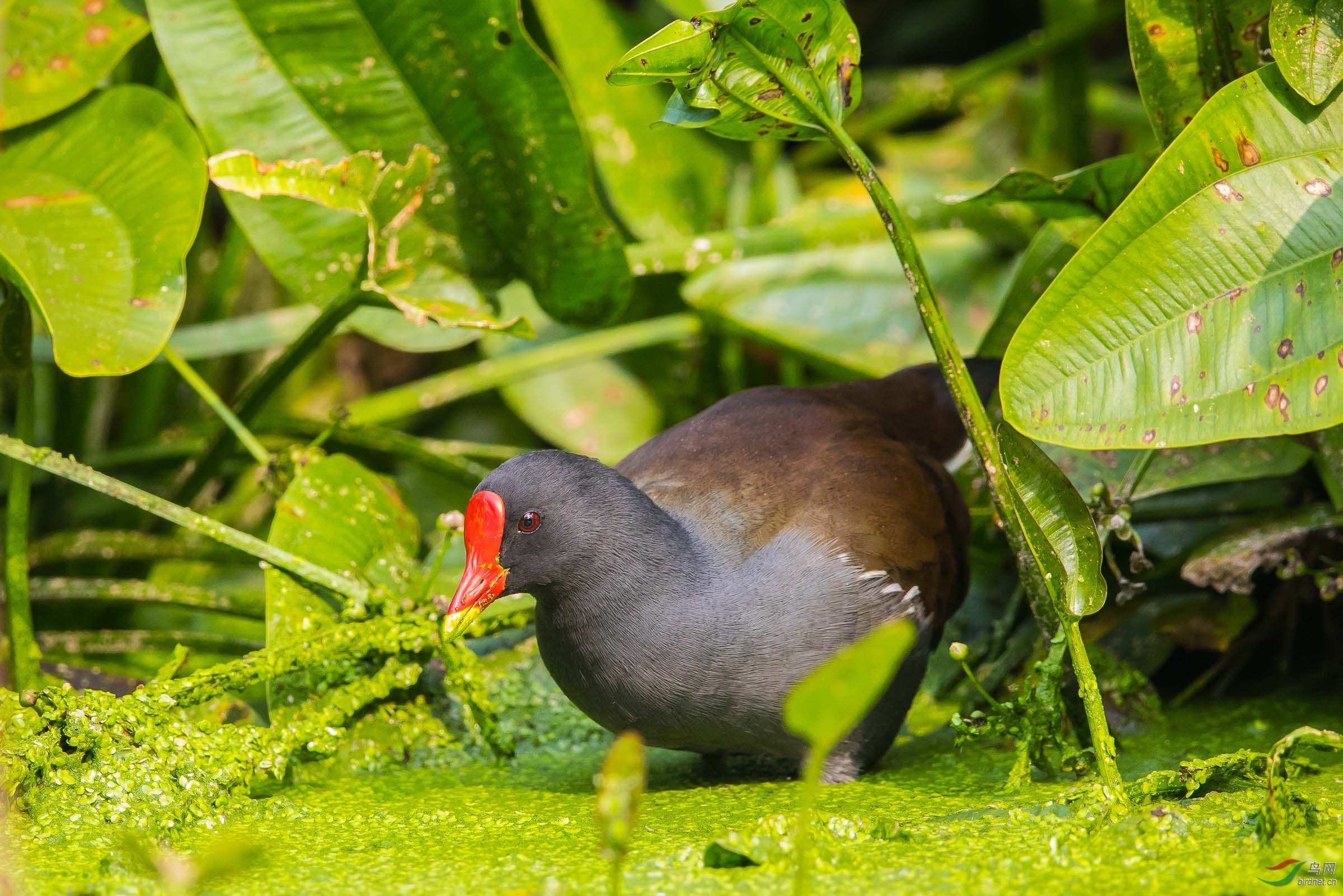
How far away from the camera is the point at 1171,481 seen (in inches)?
66.3

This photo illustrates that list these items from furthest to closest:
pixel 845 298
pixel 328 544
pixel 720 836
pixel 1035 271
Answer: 1. pixel 845 298
2. pixel 1035 271
3. pixel 328 544
4. pixel 720 836

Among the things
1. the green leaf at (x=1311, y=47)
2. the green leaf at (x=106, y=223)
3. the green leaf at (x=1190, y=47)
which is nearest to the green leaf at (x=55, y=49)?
the green leaf at (x=106, y=223)

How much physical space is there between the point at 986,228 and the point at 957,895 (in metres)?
1.69

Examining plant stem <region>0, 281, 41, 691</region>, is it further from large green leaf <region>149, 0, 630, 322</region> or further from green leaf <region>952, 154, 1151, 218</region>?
green leaf <region>952, 154, 1151, 218</region>

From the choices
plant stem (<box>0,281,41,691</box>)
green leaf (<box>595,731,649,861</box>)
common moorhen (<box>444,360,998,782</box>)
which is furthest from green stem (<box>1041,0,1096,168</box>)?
green leaf (<box>595,731,649,861</box>)

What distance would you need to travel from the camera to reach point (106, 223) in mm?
1689

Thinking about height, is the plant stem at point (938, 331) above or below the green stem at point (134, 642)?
above

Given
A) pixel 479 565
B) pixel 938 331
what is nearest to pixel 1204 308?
pixel 938 331

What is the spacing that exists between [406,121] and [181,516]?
74 centimetres

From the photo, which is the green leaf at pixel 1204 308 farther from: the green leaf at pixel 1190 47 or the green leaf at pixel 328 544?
the green leaf at pixel 328 544

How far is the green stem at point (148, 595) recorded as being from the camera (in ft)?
6.05

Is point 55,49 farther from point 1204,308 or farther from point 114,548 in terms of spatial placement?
point 1204,308

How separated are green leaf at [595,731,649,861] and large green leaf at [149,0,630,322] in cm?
116

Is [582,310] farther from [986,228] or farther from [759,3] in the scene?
[986,228]
